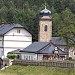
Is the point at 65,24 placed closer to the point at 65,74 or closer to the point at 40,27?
the point at 40,27

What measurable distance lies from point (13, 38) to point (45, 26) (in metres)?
11.5

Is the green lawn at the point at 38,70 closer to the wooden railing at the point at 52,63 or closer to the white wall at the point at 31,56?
the wooden railing at the point at 52,63

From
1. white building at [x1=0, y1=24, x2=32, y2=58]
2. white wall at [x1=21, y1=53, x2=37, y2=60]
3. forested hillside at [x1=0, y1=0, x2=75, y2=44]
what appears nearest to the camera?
white wall at [x1=21, y1=53, x2=37, y2=60]

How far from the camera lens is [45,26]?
103 m

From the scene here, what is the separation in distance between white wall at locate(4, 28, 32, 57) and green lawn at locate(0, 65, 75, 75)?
62.5ft

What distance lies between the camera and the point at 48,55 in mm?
83312

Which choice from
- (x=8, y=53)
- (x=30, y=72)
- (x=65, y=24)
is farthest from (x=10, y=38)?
(x=30, y=72)

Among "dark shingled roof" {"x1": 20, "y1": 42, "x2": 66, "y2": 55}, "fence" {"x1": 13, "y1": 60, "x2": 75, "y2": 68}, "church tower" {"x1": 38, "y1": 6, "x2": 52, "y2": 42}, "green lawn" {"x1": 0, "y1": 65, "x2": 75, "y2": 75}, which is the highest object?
"church tower" {"x1": 38, "y1": 6, "x2": 52, "y2": 42}

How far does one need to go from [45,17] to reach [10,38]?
39.9 ft

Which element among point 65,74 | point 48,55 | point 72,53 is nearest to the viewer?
point 65,74

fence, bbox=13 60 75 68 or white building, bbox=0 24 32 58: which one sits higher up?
white building, bbox=0 24 32 58

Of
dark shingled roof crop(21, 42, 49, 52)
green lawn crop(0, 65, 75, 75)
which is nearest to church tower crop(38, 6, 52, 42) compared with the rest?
dark shingled roof crop(21, 42, 49, 52)

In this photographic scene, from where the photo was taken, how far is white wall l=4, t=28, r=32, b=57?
92.4 meters

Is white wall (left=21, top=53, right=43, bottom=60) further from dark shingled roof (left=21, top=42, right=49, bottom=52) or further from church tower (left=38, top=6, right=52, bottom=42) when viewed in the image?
church tower (left=38, top=6, right=52, bottom=42)
